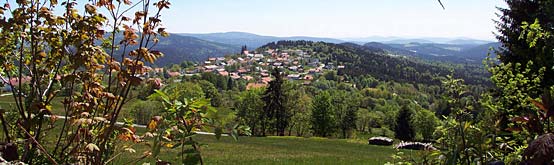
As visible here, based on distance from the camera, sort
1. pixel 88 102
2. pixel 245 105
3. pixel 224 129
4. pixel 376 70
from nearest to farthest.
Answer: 1. pixel 224 129
2. pixel 88 102
3. pixel 245 105
4. pixel 376 70

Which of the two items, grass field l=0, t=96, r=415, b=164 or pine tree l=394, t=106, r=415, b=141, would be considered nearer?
grass field l=0, t=96, r=415, b=164

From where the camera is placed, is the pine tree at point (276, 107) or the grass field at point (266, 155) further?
the pine tree at point (276, 107)

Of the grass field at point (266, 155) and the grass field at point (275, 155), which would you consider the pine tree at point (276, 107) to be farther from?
the grass field at point (266, 155)

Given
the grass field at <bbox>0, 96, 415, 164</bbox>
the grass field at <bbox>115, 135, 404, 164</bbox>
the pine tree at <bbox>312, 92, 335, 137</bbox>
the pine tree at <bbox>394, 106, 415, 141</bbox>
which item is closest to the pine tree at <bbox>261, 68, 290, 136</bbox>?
the pine tree at <bbox>312, 92, 335, 137</bbox>

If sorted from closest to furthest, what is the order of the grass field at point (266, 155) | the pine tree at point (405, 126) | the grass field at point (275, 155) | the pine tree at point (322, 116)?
the grass field at point (266, 155)
the grass field at point (275, 155)
the pine tree at point (322, 116)
the pine tree at point (405, 126)

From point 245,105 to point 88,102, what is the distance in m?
50.8

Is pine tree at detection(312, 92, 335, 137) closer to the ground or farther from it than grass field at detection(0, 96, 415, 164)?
closer to the ground

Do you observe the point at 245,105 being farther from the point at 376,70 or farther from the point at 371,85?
the point at 376,70

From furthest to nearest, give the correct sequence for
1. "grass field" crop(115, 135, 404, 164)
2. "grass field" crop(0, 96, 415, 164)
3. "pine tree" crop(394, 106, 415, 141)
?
"pine tree" crop(394, 106, 415, 141), "grass field" crop(115, 135, 404, 164), "grass field" crop(0, 96, 415, 164)

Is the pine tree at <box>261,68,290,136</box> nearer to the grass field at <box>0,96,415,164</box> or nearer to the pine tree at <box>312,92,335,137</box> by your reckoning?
the pine tree at <box>312,92,335,137</box>

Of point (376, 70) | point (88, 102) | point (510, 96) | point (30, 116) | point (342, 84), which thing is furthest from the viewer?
point (376, 70)

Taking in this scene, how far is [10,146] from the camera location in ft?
4.94

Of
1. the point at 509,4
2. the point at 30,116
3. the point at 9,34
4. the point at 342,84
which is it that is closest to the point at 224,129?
the point at 30,116

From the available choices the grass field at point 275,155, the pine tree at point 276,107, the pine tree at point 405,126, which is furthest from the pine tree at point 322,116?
the grass field at point 275,155
